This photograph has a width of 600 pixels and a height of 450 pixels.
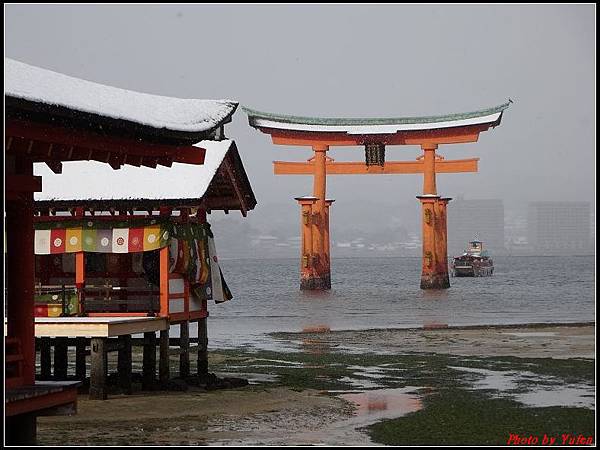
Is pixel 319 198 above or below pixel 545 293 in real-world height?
above

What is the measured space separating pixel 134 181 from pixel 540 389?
21.5 feet

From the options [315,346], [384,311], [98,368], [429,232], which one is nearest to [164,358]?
[98,368]

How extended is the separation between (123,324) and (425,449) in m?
5.75

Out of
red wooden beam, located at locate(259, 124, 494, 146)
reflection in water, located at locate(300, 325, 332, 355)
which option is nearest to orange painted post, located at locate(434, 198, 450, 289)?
red wooden beam, located at locate(259, 124, 494, 146)

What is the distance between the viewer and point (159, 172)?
17.0 meters

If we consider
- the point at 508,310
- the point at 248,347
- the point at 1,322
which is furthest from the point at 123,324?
the point at 508,310

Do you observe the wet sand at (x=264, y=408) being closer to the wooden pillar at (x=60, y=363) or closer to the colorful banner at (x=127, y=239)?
the colorful banner at (x=127, y=239)

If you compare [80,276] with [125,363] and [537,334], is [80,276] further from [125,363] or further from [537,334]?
[537,334]

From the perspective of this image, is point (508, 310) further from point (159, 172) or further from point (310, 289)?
point (159, 172)

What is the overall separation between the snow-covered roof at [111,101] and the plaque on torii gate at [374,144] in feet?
141

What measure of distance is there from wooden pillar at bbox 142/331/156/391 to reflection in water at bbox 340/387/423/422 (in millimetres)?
2787

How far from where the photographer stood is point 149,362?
17047 mm

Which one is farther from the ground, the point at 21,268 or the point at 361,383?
the point at 21,268

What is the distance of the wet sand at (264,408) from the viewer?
12508mm
